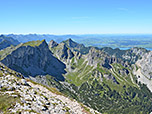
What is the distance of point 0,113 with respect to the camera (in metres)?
26.3

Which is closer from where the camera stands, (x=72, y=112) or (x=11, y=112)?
(x=11, y=112)

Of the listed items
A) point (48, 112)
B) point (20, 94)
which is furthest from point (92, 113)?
point (20, 94)

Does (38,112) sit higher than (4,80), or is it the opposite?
(4,80)

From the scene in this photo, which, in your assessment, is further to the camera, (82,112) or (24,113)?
(82,112)

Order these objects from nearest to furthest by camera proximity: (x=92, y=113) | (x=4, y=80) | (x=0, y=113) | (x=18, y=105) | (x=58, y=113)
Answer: (x=0, y=113), (x=18, y=105), (x=58, y=113), (x=4, y=80), (x=92, y=113)

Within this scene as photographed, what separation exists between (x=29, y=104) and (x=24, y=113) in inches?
167

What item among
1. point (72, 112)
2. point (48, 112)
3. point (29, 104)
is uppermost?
point (29, 104)

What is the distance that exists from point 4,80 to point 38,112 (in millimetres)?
18135

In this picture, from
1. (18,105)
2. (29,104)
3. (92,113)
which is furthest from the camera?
(92,113)

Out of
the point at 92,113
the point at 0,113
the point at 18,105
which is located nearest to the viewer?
the point at 0,113

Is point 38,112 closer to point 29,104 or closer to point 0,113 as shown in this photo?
point 29,104

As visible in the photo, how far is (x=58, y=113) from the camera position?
33.7 meters

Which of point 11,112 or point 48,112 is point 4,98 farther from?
point 48,112

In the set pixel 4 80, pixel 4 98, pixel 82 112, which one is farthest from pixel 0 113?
pixel 82 112
